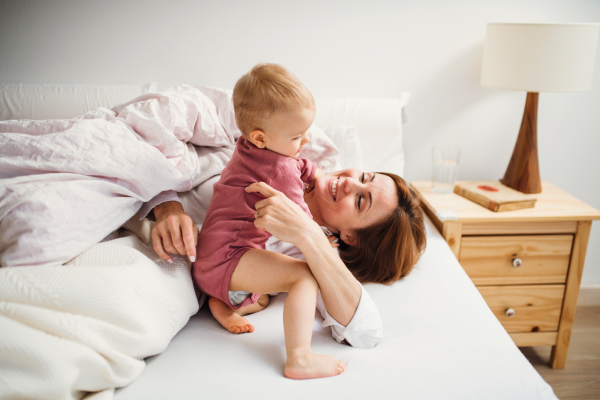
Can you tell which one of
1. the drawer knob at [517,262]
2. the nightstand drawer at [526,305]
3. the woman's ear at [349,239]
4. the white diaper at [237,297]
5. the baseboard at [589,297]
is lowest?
the baseboard at [589,297]

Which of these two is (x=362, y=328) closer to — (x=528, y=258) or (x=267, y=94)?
(x=267, y=94)

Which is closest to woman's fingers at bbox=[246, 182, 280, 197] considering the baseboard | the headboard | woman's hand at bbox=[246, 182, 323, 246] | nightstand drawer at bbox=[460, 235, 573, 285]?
woman's hand at bbox=[246, 182, 323, 246]

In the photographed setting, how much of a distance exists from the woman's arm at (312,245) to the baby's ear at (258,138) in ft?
0.30

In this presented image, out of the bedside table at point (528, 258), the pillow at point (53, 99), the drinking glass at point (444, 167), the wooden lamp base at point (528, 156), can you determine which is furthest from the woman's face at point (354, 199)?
the pillow at point (53, 99)

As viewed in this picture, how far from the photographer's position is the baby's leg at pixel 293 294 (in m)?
0.89

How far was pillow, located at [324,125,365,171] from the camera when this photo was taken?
62.4 inches

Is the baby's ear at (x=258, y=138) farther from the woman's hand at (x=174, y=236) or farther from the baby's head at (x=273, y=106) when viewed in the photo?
the woman's hand at (x=174, y=236)

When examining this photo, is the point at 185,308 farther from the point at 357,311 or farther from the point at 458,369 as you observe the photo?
the point at 458,369

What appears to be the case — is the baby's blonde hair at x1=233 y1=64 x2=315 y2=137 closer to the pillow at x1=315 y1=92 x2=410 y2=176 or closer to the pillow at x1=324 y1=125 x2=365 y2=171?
the pillow at x1=324 y1=125 x2=365 y2=171

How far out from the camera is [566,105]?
6.54ft

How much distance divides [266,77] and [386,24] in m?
1.22

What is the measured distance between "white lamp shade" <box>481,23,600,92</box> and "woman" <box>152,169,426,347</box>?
74 cm

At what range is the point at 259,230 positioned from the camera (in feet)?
3.45

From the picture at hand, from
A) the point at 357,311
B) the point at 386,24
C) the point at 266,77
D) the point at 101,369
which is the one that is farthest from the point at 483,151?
the point at 101,369
